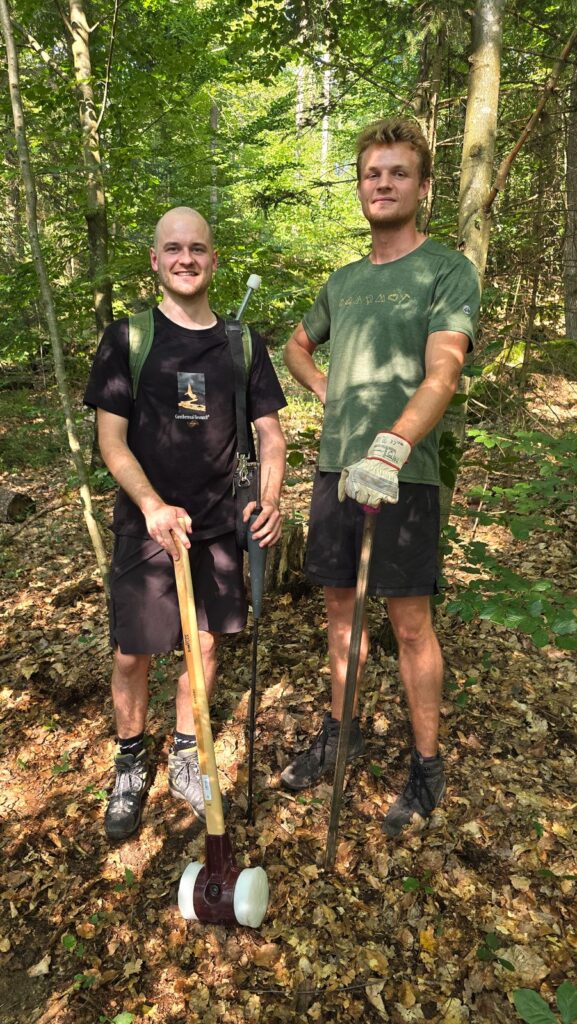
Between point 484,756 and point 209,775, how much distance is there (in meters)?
1.72

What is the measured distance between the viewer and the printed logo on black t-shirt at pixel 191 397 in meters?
2.57

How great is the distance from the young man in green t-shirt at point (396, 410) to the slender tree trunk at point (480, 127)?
0.83 metres

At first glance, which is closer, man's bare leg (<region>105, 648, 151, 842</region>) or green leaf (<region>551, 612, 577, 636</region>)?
green leaf (<region>551, 612, 577, 636</region>)

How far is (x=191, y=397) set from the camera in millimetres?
2574

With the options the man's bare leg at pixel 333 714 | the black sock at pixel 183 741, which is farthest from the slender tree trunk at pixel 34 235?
the man's bare leg at pixel 333 714

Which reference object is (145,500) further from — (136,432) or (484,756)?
(484,756)

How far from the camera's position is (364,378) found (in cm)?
253

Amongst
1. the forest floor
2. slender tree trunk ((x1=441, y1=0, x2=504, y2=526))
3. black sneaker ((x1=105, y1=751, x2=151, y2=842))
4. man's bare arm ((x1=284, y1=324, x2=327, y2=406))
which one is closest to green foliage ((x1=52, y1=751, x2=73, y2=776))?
the forest floor

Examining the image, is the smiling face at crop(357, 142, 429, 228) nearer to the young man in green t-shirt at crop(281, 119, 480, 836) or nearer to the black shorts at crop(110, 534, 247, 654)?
the young man in green t-shirt at crop(281, 119, 480, 836)

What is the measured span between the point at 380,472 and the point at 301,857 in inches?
74.3

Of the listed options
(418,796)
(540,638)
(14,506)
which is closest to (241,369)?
(540,638)

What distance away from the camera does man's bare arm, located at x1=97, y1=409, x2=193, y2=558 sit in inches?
91.5

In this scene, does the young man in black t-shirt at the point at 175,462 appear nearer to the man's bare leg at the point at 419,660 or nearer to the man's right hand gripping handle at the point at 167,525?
the man's right hand gripping handle at the point at 167,525

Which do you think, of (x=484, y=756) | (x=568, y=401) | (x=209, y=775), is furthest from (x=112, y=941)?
(x=568, y=401)
